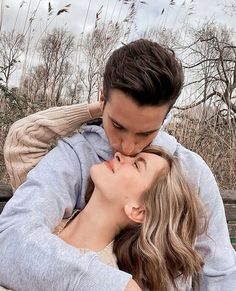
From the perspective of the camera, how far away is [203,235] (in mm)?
1976

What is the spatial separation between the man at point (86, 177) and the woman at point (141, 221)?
0.08 meters

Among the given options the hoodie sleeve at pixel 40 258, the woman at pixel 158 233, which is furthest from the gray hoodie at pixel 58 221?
the woman at pixel 158 233

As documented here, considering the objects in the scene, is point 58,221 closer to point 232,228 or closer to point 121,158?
point 121,158

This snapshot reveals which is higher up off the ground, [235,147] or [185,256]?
[185,256]

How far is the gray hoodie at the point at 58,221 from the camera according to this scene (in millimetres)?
1441

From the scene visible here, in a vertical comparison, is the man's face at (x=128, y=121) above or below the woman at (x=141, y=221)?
above

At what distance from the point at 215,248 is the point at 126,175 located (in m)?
0.47

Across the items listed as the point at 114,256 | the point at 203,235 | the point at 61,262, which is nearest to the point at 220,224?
the point at 203,235

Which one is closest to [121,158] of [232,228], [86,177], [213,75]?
[86,177]

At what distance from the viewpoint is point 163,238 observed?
1.79 meters

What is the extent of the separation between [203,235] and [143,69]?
0.68 m

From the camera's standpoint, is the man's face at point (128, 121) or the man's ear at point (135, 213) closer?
the man's face at point (128, 121)

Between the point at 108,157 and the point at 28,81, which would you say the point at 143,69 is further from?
the point at 28,81

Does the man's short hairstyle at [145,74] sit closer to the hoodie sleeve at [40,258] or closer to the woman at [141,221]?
the woman at [141,221]
